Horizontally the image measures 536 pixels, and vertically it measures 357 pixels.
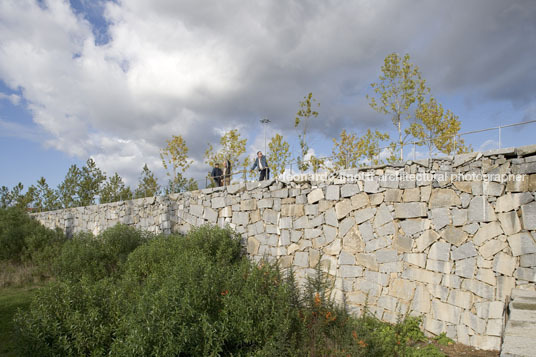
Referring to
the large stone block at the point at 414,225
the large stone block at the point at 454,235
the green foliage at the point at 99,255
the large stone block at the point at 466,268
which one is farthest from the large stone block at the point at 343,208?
the green foliage at the point at 99,255

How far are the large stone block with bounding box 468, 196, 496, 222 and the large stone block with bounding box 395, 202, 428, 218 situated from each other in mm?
802

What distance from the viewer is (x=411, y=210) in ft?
22.6

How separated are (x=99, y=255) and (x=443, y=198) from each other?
32.8 feet

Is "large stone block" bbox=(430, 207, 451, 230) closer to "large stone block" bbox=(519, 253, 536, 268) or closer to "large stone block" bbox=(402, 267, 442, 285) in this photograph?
"large stone block" bbox=(402, 267, 442, 285)

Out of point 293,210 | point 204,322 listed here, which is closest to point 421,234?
point 293,210

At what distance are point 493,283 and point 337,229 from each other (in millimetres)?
3187

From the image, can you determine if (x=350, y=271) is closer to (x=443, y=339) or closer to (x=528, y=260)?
(x=443, y=339)

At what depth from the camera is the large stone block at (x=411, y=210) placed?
6723mm

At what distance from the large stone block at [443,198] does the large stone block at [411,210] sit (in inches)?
6.7

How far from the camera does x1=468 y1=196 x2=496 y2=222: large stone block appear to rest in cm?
588

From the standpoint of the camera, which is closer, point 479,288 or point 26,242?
point 479,288

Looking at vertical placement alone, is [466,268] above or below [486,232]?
below

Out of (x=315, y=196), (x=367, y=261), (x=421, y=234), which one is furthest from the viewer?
(x=315, y=196)

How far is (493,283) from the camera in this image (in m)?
5.73
